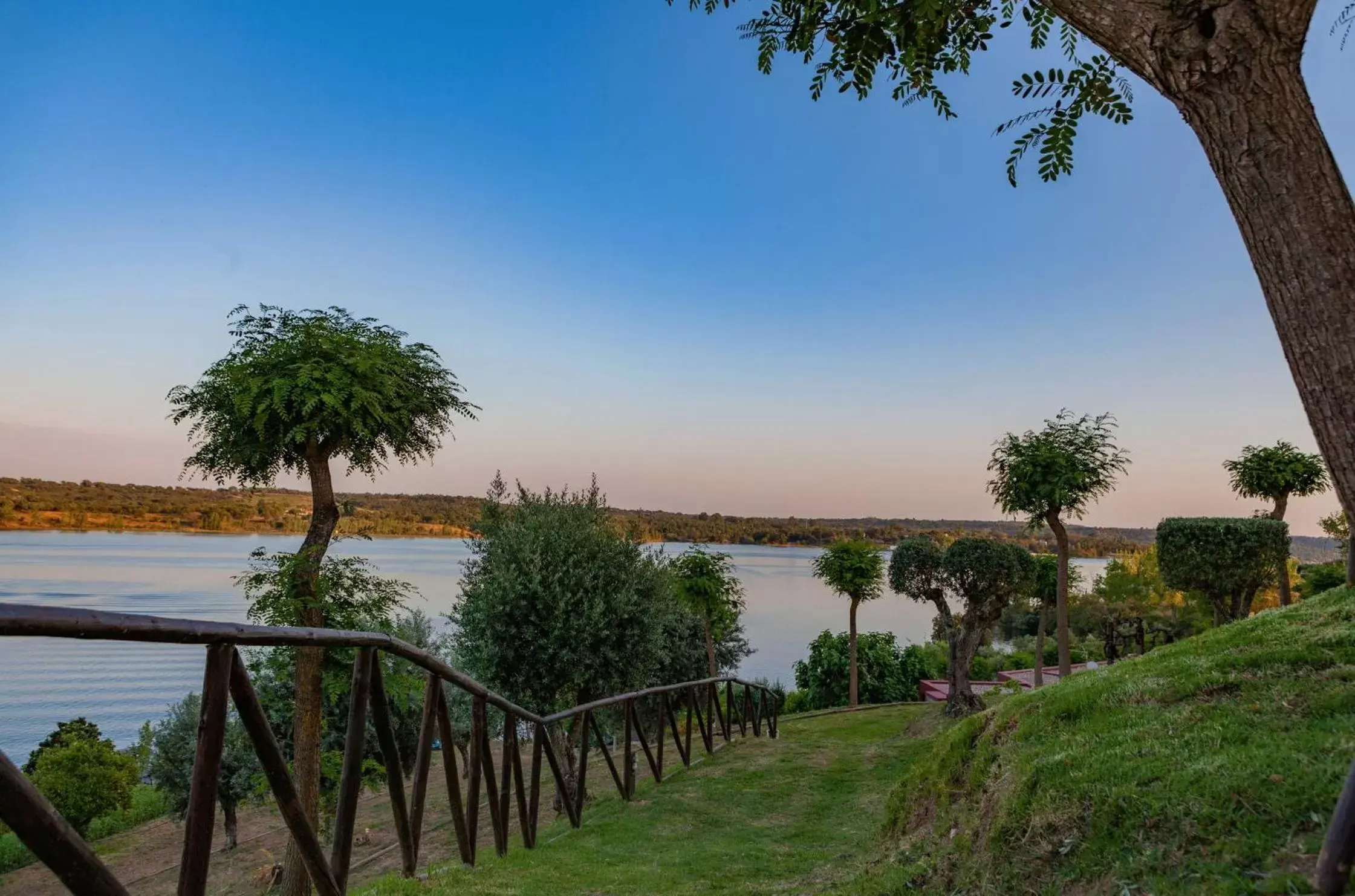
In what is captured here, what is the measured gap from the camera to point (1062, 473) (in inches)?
489

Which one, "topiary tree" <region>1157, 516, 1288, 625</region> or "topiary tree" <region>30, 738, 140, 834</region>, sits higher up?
"topiary tree" <region>1157, 516, 1288, 625</region>

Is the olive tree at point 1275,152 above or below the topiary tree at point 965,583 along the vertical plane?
above

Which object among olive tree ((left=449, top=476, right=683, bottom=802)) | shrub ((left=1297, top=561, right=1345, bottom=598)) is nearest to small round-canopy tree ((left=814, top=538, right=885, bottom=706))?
olive tree ((left=449, top=476, right=683, bottom=802))

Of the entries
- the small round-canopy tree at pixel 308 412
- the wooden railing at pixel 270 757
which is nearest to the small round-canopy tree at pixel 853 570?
the small round-canopy tree at pixel 308 412

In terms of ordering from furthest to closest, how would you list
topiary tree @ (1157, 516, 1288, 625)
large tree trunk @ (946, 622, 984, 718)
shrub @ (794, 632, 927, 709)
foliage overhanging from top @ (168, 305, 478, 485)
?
shrub @ (794, 632, 927, 709) → large tree trunk @ (946, 622, 984, 718) → topiary tree @ (1157, 516, 1288, 625) → foliage overhanging from top @ (168, 305, 478, 485)

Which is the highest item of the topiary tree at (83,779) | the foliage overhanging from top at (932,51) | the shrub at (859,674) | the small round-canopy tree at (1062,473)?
the foliage overhanging from top at (932,51)

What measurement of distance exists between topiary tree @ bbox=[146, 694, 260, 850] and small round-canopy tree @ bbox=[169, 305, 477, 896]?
8.95 m

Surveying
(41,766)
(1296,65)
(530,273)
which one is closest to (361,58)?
(530,273)

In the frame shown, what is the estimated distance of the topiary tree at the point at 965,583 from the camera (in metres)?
13.7

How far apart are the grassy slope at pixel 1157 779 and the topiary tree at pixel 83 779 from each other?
22.7m

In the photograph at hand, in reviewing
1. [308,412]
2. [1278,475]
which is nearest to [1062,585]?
[1278,475]

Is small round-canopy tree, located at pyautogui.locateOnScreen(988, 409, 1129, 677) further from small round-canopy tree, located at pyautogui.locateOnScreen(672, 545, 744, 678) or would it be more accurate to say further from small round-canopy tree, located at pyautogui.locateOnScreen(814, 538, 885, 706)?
small round-canopy tree, located at pyautogui.locateOnScreen(672, 545, 744, 678)

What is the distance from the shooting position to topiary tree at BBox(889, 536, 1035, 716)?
44.9ft

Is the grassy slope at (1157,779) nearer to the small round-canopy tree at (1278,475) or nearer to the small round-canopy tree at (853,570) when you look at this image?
the small round-canopy tree at (1278,475)
